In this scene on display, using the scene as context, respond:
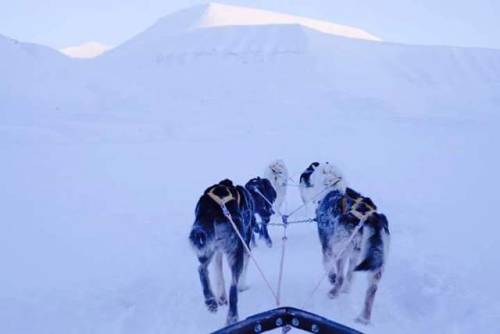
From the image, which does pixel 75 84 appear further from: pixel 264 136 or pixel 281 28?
pixel 281 28

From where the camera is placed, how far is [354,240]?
444 centimetres

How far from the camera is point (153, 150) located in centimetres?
1262

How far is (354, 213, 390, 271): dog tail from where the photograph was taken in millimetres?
4098

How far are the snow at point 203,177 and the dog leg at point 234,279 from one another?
0.28m

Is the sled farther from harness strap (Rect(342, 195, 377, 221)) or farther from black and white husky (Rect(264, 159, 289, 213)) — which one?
black and white husky (Rect(264, 159, 289, 213))

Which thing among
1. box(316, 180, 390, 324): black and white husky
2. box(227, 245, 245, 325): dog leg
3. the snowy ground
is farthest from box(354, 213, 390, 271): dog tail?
box(227, 245, 245, 325): dog leg

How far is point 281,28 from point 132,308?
114ft


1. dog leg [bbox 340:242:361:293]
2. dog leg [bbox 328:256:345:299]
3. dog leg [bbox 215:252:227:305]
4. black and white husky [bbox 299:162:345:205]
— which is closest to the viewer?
dog leg [bbox 340:242:361:293]

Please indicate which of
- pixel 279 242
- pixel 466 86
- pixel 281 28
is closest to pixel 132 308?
pixel 279 242

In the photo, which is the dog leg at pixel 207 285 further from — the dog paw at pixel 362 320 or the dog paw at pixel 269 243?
the dog paw at pixel 269 243

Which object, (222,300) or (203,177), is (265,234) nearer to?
(222,300)

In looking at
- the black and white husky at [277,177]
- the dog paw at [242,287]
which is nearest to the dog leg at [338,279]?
the dog paw at [242,287]

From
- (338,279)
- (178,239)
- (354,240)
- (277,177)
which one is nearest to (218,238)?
(354,240)

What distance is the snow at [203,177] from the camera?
4.77m
